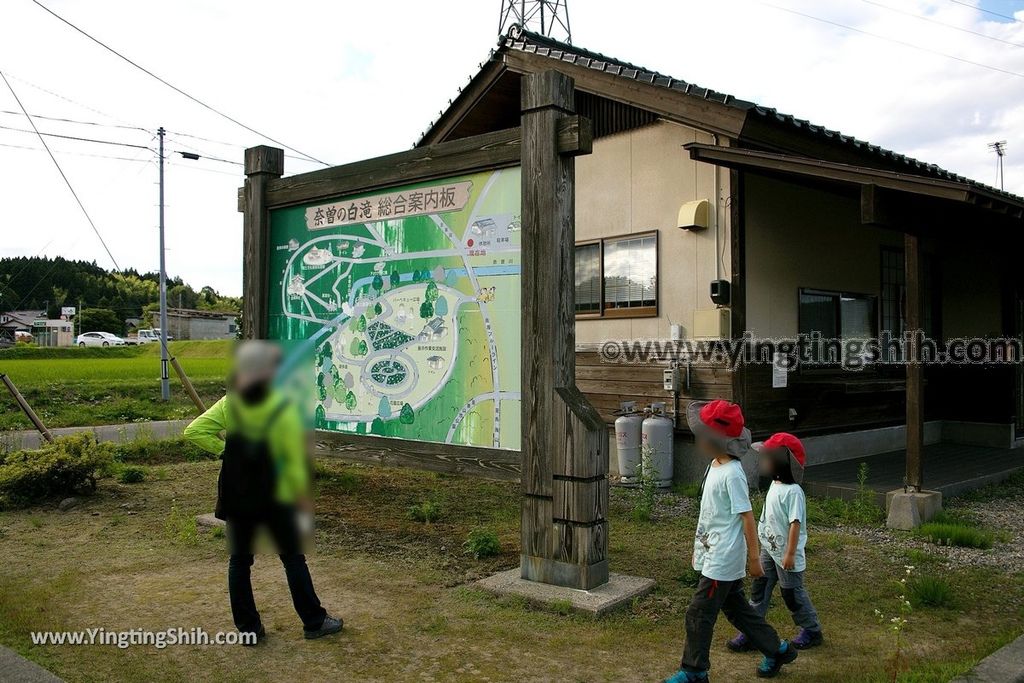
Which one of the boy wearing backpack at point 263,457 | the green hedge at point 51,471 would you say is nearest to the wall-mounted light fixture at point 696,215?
the green hedge at point 51,471

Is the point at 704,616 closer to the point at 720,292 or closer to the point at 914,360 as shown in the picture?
the point at 914,360

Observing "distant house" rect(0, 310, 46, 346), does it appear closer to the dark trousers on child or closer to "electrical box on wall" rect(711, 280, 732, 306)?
"electrical box on wall" rect(711, 280, 732, 306)

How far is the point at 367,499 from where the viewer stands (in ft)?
27.2

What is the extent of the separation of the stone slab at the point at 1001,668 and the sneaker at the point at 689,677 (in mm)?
1270

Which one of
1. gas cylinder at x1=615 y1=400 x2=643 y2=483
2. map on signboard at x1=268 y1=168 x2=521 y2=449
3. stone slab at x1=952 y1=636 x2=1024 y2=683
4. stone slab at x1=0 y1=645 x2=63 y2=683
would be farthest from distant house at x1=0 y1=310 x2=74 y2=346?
stone slab at x1=952 y1=636 x2=1024 y2=683

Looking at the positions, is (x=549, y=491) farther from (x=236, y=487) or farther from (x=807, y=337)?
(x=807, y=337)

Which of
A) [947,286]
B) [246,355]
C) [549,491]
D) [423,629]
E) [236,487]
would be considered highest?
[947,286]

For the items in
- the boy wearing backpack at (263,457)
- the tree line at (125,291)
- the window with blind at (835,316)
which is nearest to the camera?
the boy wearing backpack at (263,457)

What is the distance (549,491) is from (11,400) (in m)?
18.2

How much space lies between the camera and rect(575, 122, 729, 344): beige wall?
364 inches

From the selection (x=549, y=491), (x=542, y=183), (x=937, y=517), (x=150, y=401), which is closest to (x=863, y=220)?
(x=937, y=517)

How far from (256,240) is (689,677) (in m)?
4.35

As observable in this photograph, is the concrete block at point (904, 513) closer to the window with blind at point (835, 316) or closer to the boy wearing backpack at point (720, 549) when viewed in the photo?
the window with blind at point (835, 316)

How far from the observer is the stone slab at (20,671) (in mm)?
3811
